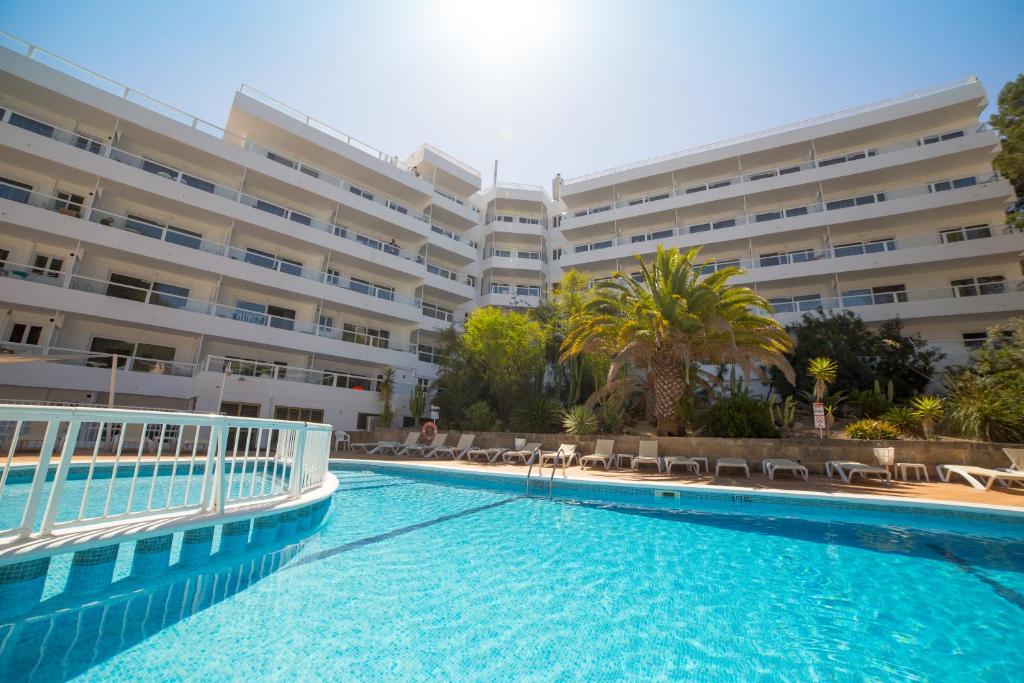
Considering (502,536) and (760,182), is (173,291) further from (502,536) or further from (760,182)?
(760,182)

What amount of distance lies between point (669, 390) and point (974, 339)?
58.0 ft

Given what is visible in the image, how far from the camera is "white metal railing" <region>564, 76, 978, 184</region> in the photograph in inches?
881

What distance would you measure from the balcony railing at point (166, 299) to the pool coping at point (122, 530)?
56.7 ft

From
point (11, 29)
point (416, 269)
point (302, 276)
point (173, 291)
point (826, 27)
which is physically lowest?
point (173, 291)

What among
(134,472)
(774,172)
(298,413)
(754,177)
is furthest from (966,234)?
(298,413)

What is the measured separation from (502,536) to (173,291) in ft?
72.1

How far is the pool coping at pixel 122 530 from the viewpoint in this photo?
301cm

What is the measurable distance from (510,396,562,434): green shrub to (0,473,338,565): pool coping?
1156cm

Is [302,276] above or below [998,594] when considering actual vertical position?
above

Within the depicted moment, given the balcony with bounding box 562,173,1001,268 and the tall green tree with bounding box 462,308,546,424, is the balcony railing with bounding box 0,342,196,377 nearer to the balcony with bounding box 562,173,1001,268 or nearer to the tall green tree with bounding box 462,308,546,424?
the tall green tree with bounding box 462,308,546,424

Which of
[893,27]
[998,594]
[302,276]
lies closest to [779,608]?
[998,594]

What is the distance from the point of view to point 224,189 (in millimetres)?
20297

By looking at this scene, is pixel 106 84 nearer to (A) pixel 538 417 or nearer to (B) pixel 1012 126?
(A) pixel 538 417

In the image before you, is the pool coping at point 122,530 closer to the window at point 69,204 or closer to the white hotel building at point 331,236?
the white hotel building at point 331,236
